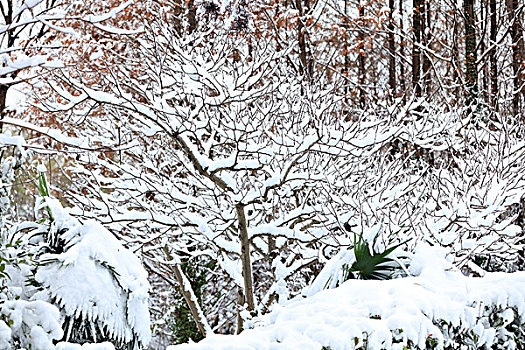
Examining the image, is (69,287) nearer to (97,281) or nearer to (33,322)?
(97,281)

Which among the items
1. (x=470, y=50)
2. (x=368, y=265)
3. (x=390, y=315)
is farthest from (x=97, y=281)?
(x=470, y=50)

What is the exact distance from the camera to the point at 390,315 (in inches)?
104

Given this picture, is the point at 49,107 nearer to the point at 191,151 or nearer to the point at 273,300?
the point at 191,151

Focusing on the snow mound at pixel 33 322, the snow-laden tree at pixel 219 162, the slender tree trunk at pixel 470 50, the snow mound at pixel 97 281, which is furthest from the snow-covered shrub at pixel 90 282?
the slender tree trunk at pixel 470 50

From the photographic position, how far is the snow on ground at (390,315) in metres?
2.32

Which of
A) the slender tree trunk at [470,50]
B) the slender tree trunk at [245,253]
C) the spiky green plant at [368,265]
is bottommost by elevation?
A: the slender tree trunk at [245,253]

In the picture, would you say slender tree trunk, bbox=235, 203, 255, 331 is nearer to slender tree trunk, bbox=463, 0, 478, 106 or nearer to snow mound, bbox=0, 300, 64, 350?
snow mound, bbox=0, 300, 64, 350

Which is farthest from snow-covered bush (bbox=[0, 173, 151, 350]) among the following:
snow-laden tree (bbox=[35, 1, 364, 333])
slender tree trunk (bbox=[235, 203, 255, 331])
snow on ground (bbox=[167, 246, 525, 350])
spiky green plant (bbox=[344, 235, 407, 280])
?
slender tree trunk (bbox=[235, 203, 255, 331])

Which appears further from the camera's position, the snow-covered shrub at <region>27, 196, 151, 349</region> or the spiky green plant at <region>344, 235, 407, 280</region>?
→ the spiky green plant at <region>344, 235, 407, 280</region>

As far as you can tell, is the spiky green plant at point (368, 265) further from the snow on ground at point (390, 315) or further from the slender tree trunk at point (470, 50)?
the slender tree trunk at point (470, 50)

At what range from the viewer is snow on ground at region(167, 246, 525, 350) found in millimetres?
2316

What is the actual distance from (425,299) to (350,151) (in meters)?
2.59

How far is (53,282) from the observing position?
110 inches

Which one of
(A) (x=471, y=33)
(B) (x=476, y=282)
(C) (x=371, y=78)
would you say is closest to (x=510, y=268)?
(B) (x=476, y=282)
